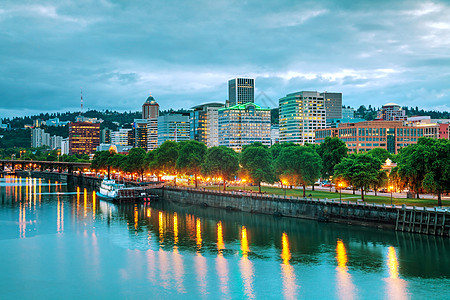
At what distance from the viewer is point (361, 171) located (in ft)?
316

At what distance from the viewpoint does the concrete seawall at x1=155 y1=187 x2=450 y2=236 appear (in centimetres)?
7706

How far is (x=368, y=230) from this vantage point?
83.2m

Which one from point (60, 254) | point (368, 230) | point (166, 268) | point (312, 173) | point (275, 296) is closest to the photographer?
point (275, 296)

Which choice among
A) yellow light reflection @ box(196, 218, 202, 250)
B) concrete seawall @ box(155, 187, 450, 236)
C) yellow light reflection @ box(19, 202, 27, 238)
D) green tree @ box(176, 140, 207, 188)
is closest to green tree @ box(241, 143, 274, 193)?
concrete seawall @ box(155, 187, 450, 236)

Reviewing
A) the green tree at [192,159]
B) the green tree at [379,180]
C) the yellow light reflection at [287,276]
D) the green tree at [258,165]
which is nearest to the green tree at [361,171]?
the green tree at [379,180]

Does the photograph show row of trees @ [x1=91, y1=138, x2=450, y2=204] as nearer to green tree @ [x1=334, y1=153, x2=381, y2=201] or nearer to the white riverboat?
green tree @ [x1=334, y1=153, x2=381, y2=201]

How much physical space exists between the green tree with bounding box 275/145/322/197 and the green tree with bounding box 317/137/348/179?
60.9 ft

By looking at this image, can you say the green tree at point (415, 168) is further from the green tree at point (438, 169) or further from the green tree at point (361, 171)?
the green tree at point (361, 171)

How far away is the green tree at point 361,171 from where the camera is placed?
314ft

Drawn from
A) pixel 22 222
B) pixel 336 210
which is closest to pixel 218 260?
pixel 336 210

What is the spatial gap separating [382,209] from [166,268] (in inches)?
1606

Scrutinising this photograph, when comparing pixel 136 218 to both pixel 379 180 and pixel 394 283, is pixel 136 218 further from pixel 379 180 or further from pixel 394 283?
pixel 394 283

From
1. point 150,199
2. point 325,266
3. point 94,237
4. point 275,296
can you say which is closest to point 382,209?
point 325,266

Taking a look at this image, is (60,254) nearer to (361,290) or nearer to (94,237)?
(94,237)
